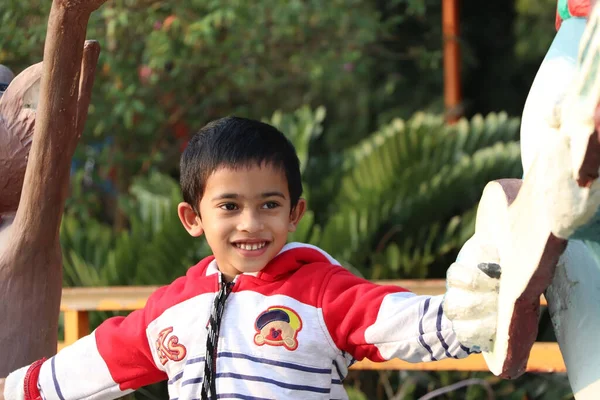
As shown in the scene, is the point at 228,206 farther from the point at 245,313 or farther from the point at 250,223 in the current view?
the point at 245,313

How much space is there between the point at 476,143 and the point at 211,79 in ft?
6.20

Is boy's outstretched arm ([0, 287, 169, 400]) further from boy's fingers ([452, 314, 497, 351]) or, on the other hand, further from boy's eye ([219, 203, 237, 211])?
boy's fingers ([452, 314, 497, 351])

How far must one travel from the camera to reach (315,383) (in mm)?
1804

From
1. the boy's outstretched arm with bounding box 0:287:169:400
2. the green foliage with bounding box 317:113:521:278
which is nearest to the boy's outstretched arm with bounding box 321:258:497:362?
the boy's outstretched arm with bounding box 0:287:169:400

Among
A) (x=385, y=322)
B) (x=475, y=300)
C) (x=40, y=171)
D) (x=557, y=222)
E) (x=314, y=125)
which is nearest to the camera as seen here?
(x=557, y=222)

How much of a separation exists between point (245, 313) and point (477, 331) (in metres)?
0.59

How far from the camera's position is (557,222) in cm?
114

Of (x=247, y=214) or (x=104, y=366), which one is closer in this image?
(x=247, y=214)

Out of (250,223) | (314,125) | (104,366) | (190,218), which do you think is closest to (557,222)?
(250,223)

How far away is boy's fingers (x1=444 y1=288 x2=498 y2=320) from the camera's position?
1381 millimetres

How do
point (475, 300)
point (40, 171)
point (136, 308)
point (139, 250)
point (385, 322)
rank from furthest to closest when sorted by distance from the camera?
1. point (139, 250)
2. point (136, 308)
3. point (40, 171)
4. point (385, 322)
5. point (475, 300)

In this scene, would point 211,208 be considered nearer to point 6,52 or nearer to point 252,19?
point 6,52

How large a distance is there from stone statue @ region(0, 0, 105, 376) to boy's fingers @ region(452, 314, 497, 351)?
103 cm

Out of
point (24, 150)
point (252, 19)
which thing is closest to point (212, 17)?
point (252, 19)
